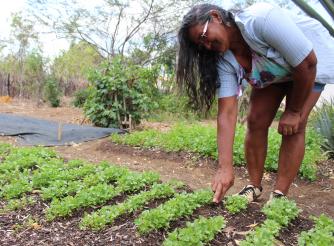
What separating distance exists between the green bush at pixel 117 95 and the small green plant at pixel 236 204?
546 centimetres

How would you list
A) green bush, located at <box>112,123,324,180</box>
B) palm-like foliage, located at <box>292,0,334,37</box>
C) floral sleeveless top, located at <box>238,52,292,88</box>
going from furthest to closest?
palm-like foliage, located at <box>292,0,334,37</box>, green bush, located at <box>112,123,324,180</box>, floral sleeveless top, located at <box>238,52,292,88</box>

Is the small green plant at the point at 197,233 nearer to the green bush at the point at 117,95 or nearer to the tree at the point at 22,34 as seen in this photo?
the green bush at the point at 117,95

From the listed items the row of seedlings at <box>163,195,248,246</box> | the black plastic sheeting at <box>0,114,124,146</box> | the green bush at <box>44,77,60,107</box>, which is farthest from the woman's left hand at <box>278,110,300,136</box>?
the green bush at <box>44,77,60,107</box>

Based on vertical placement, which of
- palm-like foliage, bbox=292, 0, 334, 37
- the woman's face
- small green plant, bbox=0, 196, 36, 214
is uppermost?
palm-like foliage, bbox=292, 0, 334, 37

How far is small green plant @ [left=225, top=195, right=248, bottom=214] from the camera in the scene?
9.04 feet

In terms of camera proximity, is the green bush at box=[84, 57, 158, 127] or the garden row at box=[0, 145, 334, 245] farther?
the green bush at box=[84, 57, 158, 127]

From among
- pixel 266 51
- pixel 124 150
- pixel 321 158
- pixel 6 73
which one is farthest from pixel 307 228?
pixel 6 73

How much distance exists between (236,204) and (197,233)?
1.80 ft

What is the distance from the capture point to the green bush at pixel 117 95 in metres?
8.16

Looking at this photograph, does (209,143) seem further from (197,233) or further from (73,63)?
(73,63)

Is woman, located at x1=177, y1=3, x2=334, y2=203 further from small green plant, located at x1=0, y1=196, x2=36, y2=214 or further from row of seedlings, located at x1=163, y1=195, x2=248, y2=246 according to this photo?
small green plant, located at x1=0, y1=196, x2=36, y2=214

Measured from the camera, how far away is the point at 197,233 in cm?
231

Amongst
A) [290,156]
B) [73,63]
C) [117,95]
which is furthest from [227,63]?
[73,63]

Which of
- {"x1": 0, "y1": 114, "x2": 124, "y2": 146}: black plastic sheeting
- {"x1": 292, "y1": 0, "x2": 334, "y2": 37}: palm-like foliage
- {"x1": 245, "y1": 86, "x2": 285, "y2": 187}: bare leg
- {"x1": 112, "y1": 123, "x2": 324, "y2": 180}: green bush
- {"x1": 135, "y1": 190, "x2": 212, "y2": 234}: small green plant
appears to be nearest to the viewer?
{"x1": 135, "y1": 190, "x2": 212, "y2": 234}: small green plant
